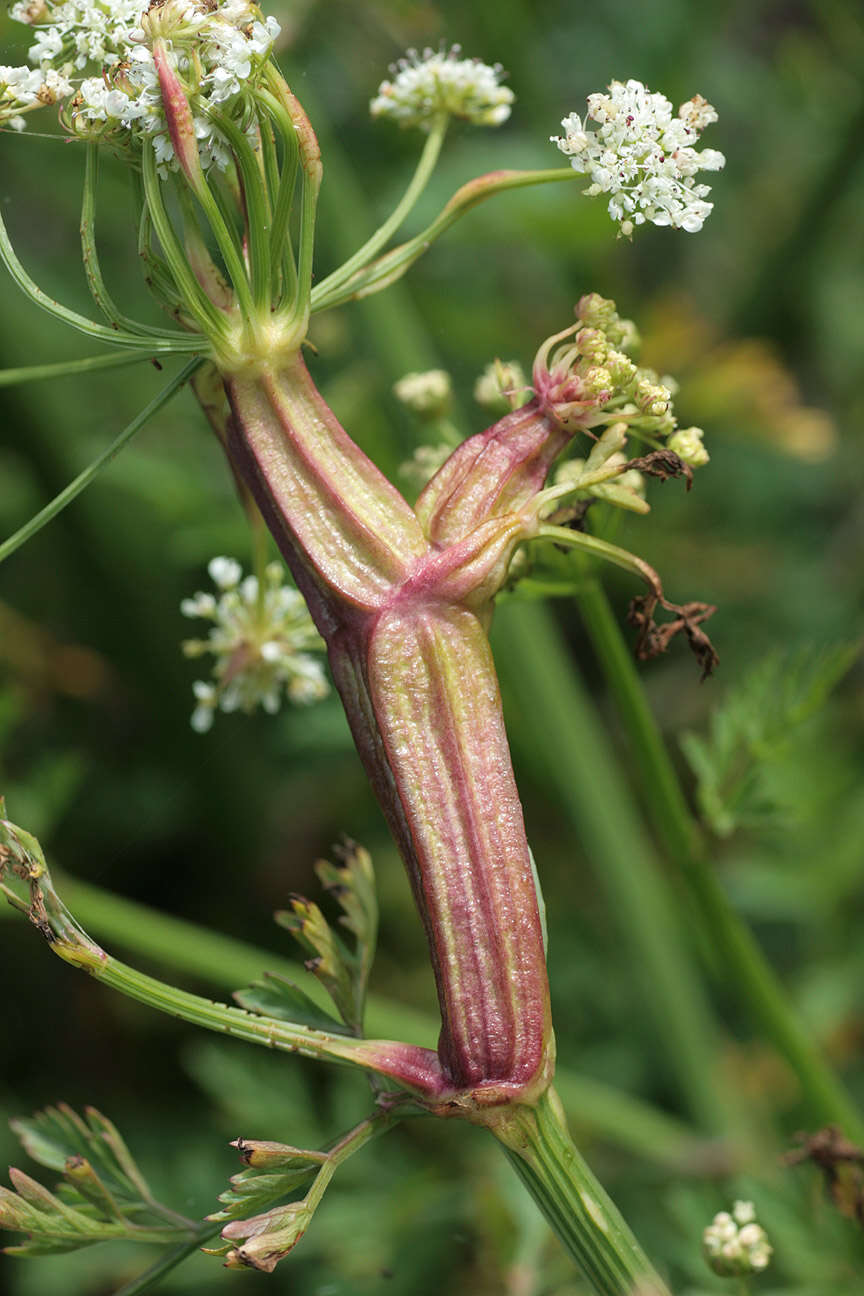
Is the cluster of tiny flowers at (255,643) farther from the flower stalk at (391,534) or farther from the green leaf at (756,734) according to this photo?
the green leaf at (756,734)

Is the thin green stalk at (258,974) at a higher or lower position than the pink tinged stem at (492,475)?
lower

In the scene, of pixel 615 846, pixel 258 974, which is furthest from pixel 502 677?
pixel 258 974

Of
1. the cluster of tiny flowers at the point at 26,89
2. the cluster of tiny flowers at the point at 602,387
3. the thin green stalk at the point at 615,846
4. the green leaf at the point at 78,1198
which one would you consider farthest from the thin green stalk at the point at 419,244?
the thin green stalk at the point at 615,846

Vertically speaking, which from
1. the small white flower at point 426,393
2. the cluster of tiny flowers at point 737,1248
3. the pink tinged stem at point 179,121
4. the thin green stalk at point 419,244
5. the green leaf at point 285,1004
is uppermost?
the pink tinged stem at point 179,121

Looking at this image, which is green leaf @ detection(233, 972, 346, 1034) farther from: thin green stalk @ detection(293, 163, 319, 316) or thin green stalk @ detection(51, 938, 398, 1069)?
thin green stalk @ detection(293, 163, 319, 316)

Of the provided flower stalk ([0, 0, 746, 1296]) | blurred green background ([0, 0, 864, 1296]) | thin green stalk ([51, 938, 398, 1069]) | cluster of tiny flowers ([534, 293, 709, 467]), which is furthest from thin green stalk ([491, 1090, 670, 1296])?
blurred green background ([0, 0, 864, 1296])

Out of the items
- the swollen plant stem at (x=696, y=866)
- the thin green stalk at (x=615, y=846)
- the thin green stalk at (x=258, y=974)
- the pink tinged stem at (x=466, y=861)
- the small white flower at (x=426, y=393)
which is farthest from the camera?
the thin green stalk at (x=615, y=846)
